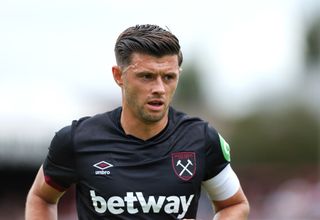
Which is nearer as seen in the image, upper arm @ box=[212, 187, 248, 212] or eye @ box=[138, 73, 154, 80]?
eye @ box=[138, 73, 154, 80]

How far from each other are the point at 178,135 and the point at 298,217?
23.4m

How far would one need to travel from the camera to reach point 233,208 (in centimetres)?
727

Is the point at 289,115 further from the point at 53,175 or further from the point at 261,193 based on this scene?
the point at 53,175

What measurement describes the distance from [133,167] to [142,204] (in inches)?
11.6

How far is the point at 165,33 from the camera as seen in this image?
7020 mm

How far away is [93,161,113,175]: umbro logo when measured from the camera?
7055mm

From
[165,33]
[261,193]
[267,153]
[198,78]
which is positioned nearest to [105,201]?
[165,33]

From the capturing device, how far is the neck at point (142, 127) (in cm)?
715

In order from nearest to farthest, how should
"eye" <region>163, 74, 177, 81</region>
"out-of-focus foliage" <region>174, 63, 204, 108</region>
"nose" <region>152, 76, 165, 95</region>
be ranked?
1. "nose" <region>152, 76, 165, 95</region>
2. "eye" <region>163, 74, 177, 81</region>
3. "out-of-focus foliage" <region>174, 63, 204, 108</region>

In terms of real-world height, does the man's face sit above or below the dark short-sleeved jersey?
above

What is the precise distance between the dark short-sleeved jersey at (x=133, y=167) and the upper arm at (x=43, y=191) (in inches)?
2.4

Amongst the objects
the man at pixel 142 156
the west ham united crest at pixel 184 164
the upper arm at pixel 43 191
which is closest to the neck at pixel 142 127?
the man at pixel 142 156

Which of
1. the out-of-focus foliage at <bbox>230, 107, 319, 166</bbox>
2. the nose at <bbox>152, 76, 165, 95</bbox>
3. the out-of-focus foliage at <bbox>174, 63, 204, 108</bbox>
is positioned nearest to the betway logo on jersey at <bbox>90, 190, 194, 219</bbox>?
the nose at <bbox>152, 76, 165, 95</bbox>

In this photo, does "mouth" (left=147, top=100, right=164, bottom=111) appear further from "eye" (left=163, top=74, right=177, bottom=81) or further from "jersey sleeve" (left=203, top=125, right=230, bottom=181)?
"jersey sleeve" (left=203, top=125, right=230, bottom=181)
